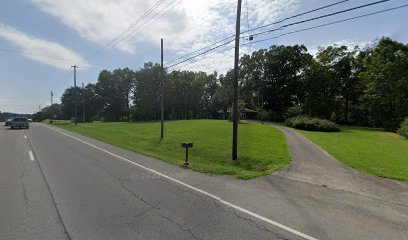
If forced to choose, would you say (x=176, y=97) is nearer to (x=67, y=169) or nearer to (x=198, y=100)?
(x=198, y=100)

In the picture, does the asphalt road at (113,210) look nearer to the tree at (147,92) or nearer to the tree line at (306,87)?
the tree line at (306,87)

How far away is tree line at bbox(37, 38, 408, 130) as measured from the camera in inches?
1812

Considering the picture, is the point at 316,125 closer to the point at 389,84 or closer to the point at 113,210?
the point at 389,84

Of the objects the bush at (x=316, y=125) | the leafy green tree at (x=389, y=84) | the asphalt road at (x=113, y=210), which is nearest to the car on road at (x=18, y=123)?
the asphalt road at (x=113, y=210)

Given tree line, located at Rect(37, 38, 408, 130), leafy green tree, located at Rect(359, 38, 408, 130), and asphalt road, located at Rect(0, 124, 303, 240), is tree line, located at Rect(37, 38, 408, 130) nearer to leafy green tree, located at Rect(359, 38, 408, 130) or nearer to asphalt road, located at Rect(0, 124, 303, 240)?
leafy green tree, located at Rect(359, 38, 408, 130)

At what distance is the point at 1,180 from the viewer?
28.0ft

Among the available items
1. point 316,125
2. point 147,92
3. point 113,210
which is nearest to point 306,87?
point 316,125

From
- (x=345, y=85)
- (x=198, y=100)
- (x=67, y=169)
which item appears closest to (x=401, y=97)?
(x=345, y=85)

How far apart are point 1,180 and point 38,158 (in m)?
4.66

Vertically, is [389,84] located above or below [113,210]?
above

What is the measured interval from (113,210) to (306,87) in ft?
200

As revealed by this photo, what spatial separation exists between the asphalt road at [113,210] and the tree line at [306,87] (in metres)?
43.4

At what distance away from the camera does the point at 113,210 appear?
19.6 ft

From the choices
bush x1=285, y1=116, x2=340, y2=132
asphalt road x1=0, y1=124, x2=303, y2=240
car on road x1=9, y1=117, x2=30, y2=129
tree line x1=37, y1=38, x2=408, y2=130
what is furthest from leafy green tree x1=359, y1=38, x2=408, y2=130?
car on road x1=9, y1=117, x2=30, y2=129
